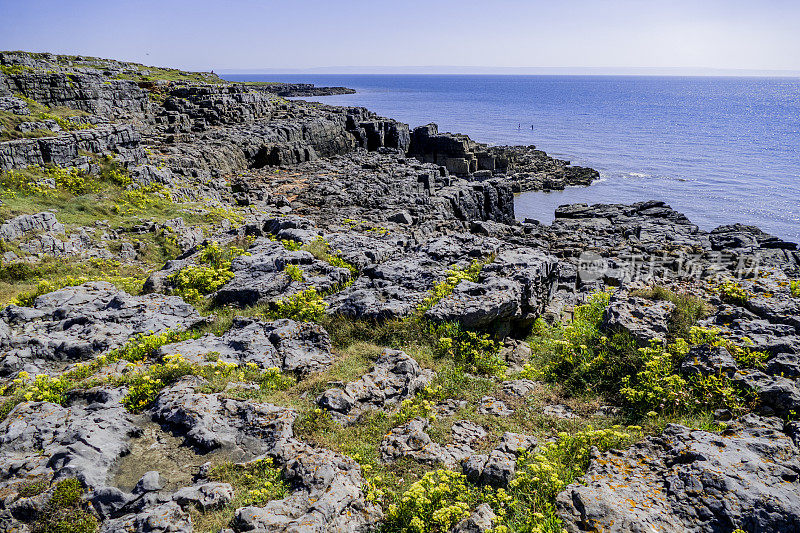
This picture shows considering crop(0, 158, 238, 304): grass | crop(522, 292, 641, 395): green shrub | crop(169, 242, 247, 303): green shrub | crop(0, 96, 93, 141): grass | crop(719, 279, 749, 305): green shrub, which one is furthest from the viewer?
crop(0, 96, 93, 141): grass

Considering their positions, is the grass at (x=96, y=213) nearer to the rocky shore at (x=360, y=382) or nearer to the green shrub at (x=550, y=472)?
the rocky shore at (x=360, y=382)

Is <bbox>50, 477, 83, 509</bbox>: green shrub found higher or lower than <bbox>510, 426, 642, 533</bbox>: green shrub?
higher

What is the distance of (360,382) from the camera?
35.3ft

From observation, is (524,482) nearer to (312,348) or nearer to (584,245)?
(312,348)

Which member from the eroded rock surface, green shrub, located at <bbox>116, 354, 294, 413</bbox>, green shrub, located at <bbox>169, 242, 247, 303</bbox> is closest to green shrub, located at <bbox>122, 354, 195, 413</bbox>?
green shrub, located at <bbox>116, 354, 294, 413</bbox>

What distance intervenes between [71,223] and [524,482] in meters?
22.6

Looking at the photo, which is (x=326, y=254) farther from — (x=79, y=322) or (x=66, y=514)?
(x=66, y=514)

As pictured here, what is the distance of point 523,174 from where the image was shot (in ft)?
215

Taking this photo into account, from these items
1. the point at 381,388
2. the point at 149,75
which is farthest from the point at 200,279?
the point at 149,75

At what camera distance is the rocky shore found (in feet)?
23.3

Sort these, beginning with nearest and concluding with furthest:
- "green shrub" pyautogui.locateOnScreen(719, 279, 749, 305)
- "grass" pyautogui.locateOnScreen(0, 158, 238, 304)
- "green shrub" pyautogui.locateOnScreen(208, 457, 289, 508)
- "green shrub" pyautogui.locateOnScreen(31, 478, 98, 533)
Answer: "green shrub" pyautogui.locateOnScreen(31, 478, 98, 533) → "green shrub" pyautogui.locateOnScreen(208, 457, 289, 508) → "green shrub" pyautogui.locateOnScreen(719, 279, 749, 305) → "grass" pyautogui.locateOnScreen(0, 158, 238, 304)

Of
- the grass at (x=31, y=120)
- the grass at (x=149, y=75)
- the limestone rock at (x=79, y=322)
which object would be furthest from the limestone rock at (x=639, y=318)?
the grass at (x=149, y=75)

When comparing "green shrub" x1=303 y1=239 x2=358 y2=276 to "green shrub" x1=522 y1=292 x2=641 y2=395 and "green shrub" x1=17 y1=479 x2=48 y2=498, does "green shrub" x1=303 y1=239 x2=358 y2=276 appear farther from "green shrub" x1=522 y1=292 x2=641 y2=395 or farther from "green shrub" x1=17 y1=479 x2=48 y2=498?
"green shrub" x1=17 y1=479 x2=48 y2=498

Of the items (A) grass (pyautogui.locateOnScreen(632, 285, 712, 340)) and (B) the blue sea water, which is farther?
(B) the blue sea water
